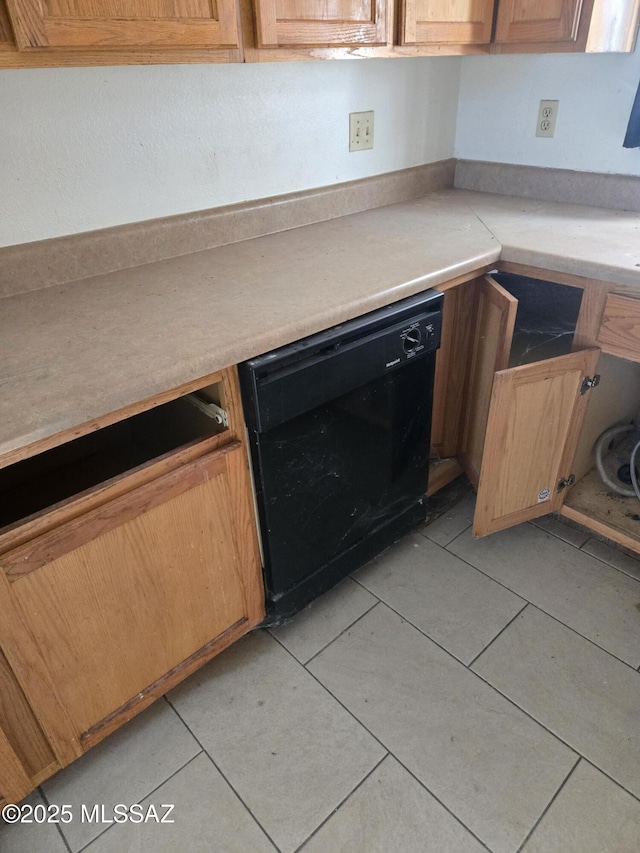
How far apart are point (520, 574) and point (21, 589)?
1.32 meters

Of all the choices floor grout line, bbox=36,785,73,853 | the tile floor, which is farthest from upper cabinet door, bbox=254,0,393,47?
floor grout line, bbox=36,785,73,853

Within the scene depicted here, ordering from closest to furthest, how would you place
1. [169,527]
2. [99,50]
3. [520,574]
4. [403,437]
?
[99,50], [169,527], [403,437], [520,574]

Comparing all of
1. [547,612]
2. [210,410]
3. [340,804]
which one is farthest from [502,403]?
[340,804]

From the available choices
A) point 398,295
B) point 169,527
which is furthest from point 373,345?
point 169,527

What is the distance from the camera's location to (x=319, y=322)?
1203 millimetres

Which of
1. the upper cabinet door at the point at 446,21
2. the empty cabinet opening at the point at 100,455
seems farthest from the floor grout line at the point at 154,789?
the upper cabinet door at the point at 446,21

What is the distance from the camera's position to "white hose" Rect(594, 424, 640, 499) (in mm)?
1766

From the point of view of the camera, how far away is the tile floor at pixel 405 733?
1169 millimetres

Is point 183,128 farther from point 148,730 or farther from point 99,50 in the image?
point 148,730

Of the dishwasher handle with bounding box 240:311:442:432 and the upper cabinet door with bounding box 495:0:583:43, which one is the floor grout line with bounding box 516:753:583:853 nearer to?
the dishwasher handle with bounding box 240:311:442:432

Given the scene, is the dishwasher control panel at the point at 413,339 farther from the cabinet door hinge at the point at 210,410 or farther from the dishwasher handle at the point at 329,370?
the cabinet door hinge at the point at 210,410

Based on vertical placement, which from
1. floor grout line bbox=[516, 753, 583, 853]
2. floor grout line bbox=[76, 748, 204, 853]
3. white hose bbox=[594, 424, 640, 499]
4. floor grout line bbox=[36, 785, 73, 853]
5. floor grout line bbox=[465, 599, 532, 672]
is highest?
white hose bbox=[594, 424, 640, 499]

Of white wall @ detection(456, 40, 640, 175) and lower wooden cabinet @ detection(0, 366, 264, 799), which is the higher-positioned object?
white wall @ detection(456, 40, 640, 175)

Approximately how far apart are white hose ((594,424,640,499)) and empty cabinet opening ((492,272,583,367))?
0.40 metres
